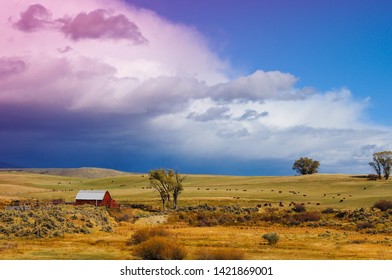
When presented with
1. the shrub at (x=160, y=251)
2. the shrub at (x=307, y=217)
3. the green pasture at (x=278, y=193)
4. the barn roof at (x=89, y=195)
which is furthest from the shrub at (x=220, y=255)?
the green pasture at (x=278, y=193)

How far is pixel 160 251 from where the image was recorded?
2947 cm

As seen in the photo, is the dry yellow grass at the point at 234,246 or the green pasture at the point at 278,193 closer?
the dry yellow grass at the point at 234,246

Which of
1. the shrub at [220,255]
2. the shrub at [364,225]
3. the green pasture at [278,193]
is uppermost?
the green pasture at [278,193]

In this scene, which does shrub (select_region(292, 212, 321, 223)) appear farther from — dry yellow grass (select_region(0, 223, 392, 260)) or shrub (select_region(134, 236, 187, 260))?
shrub (select_region(134, 236, 187, 260))

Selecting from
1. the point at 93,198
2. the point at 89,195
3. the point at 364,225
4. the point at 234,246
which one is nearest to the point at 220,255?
the point at 234,246

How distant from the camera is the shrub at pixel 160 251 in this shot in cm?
2902

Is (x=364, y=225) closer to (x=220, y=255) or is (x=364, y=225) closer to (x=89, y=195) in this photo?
(x=220, y=255)

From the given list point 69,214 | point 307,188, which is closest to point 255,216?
point 69,214

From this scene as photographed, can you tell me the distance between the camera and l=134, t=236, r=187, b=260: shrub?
29.0 metres

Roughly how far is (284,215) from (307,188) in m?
56.5

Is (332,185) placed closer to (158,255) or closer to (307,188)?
(307,188)

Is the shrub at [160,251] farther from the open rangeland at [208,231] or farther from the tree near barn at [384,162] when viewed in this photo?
the tree near barn at [384,162]
